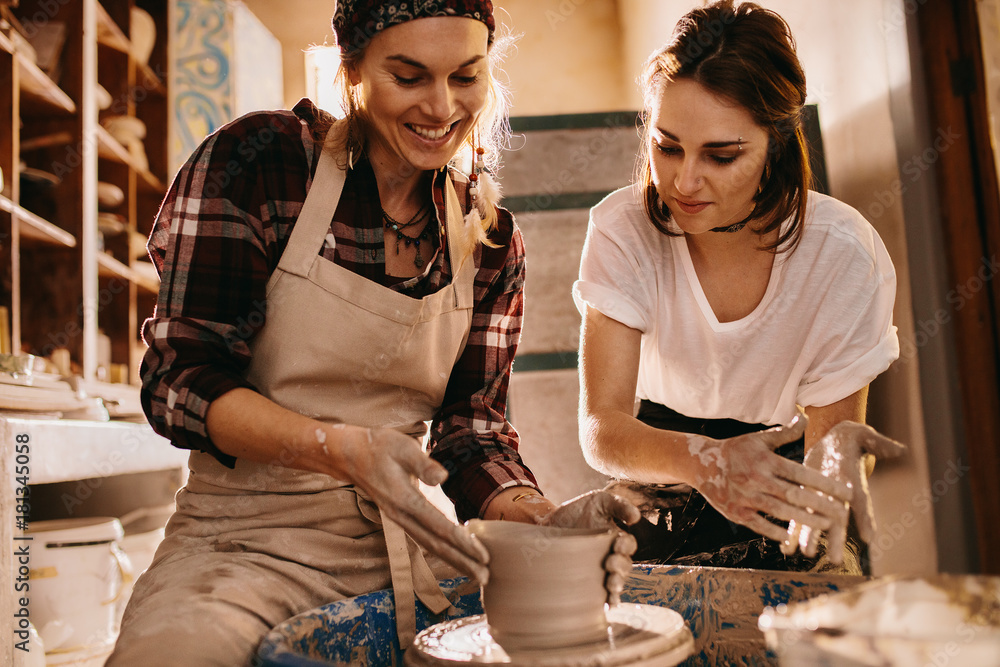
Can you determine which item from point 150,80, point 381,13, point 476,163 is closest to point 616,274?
point 476,163

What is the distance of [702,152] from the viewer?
53.4 inches

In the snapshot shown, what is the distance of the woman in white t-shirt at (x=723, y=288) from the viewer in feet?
4.44

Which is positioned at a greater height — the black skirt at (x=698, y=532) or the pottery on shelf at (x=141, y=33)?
the pottery on shelf at (x=141, y=33)

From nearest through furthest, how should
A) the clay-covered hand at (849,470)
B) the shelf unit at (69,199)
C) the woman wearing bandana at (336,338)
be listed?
the clay-covered hand at (849,470)
the woman wearing bandana at (336,338)
the shelf unit at (69,199)

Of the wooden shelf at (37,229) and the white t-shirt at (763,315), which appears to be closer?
the white t-shirt at (763,315)

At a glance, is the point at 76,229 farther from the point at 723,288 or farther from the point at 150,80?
the point at 723,288

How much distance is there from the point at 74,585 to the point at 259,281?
127 cm

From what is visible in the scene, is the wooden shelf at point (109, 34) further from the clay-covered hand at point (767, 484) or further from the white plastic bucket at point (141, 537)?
the clay-covered hand at point (767, 484)

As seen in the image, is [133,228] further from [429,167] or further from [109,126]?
[429,167]

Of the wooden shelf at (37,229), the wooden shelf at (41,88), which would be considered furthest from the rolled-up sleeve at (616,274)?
the wooden shelf at (41,88)

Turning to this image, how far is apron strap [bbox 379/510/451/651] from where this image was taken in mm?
1021

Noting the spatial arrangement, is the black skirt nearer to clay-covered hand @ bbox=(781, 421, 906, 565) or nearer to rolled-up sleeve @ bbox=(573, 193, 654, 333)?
rolled-up sleeve @ bbox=(573, 193, 654, 333)

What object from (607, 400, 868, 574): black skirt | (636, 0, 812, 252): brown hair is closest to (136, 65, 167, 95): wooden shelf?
(636, 0, 812, 252): brown hair

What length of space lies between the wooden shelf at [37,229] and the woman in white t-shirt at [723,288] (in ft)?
5.36
